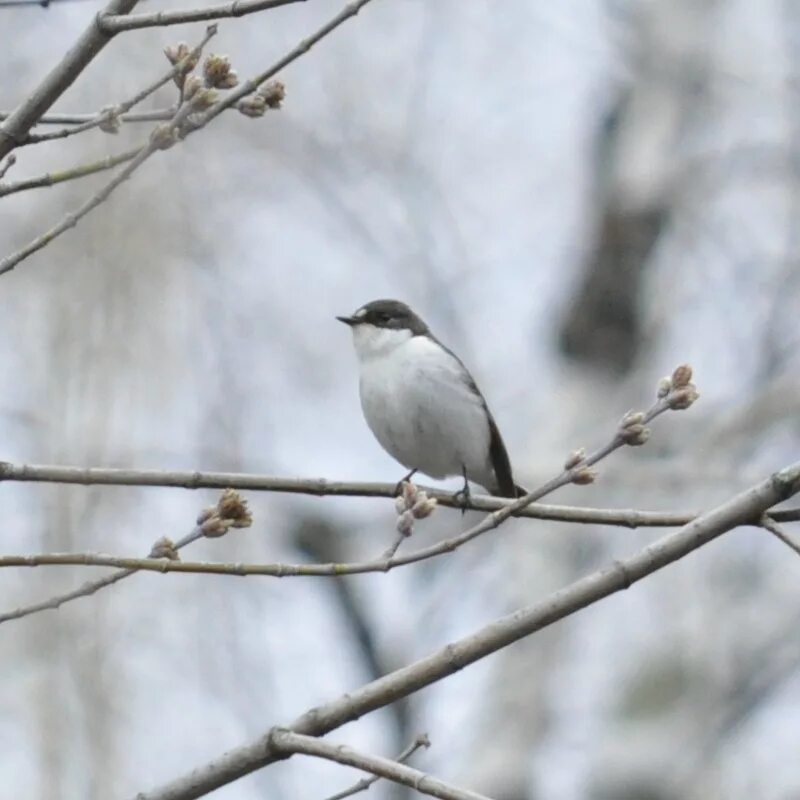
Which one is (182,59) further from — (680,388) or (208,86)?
(680,388)

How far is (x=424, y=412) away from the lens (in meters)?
5.00

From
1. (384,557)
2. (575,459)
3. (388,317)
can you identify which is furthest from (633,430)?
(388,317)

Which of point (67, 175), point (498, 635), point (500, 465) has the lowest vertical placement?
point (498, 635)

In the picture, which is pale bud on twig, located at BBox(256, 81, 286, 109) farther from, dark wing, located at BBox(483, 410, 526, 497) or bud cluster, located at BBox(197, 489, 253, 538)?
dark wing, located at BBox(483, 410, 526, 497)

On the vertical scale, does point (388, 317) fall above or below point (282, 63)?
above

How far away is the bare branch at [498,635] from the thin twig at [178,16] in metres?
0.96

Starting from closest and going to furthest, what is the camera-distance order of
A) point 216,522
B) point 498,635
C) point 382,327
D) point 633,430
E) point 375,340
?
point 498,635
point 216,522
point 633,430
point 375,340
point 382,327

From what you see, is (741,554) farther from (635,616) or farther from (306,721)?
(306,721)

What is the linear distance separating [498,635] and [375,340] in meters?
3.03

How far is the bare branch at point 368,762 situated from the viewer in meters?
2.06

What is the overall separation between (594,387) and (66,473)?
4.71 metres

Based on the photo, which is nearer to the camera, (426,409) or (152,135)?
(152,135)

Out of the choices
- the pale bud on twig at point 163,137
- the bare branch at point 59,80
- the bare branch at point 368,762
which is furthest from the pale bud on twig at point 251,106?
the bare branch at point 368,762

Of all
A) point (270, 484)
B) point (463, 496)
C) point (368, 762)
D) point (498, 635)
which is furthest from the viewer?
point (463, 496)
